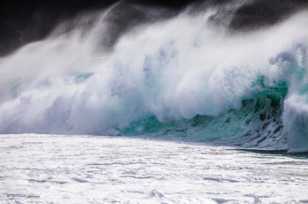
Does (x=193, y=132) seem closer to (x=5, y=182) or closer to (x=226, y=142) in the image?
(x=226, y=142)

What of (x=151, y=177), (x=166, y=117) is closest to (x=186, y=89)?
(x=166, y=117)

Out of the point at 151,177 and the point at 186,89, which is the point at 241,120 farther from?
the point at 151,177

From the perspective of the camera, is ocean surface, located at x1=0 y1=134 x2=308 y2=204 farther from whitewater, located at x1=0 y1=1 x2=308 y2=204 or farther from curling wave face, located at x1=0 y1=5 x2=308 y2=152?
curling wave face, located at x1=0 y1=5 x2=308 y2=152

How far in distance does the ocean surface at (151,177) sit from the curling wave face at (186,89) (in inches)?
A: 119

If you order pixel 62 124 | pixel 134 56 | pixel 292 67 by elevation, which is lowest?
pixel 62 124

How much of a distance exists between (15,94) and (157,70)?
8.66 meters

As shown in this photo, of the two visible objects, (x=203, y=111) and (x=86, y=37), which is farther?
(x=86, y=37)

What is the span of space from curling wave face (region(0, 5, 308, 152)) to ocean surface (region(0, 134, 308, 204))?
119 inches

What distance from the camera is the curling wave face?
39.6ft

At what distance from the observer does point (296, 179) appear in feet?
18.7

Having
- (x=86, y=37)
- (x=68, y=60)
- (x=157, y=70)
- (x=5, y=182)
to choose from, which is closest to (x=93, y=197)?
(x=5, y=182)

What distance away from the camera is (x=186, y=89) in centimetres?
1509

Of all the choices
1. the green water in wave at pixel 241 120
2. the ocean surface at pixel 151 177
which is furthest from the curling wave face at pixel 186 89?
the ocean surface at pixel 151 177

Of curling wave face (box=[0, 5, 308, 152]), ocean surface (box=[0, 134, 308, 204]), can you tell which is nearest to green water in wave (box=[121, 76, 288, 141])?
curling wave face (box=[0, 5, 308, 152])
